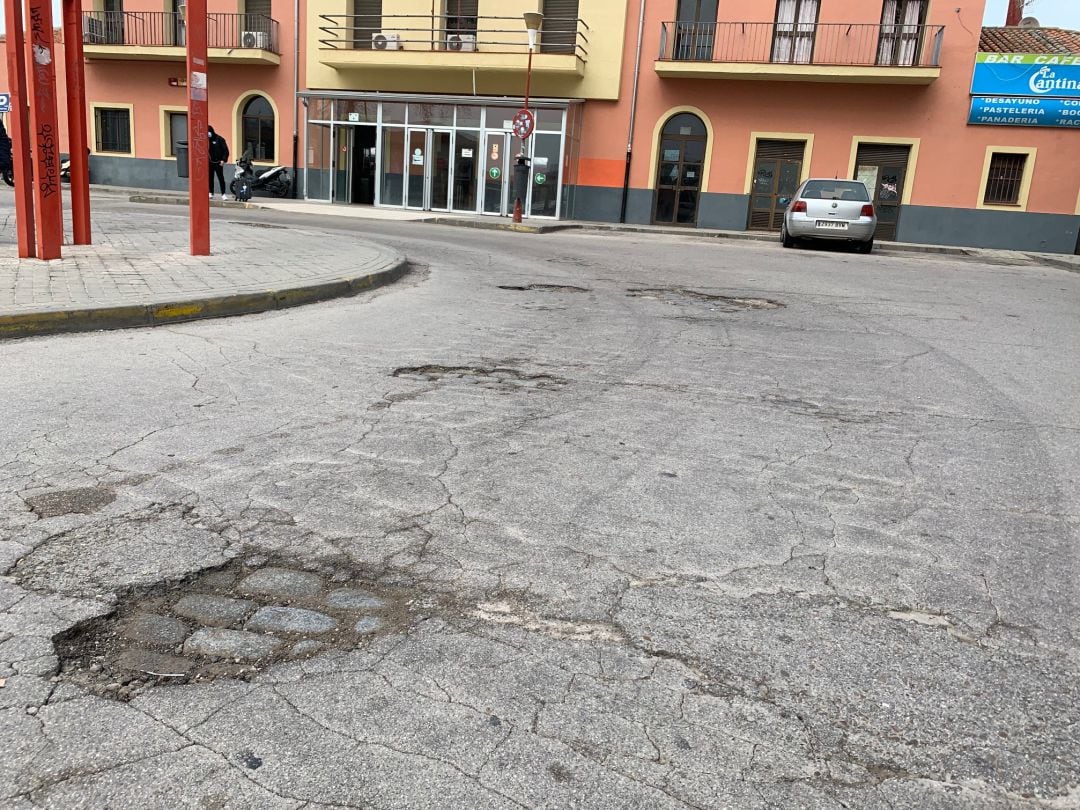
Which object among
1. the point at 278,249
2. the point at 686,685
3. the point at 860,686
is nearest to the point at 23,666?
the point at 686,685

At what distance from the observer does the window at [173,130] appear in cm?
3008

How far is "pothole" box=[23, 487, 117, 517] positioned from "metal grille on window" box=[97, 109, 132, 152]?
30.8 metres

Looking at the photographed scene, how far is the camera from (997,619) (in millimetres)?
2855

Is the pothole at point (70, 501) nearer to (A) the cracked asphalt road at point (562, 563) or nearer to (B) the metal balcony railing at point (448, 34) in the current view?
(A) the cracked asphalt road at point (562, 563)

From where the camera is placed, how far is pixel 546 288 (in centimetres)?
1081

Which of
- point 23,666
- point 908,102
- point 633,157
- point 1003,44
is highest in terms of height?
point 1003,44

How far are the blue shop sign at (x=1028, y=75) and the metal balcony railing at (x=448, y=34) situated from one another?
1097cm

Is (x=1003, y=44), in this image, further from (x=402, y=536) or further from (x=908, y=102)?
(x=402, y=536)

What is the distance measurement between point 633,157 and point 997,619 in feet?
82.0

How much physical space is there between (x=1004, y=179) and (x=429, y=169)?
1643cm

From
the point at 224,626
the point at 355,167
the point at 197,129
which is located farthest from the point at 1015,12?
the point at 224,626

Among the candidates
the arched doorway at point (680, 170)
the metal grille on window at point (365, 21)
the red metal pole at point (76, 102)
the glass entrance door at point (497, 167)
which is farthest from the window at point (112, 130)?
the red metal pole at point (76, 102)

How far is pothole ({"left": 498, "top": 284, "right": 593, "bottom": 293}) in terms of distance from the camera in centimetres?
1057

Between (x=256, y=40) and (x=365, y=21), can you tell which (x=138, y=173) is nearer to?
(x=256, y=40)
